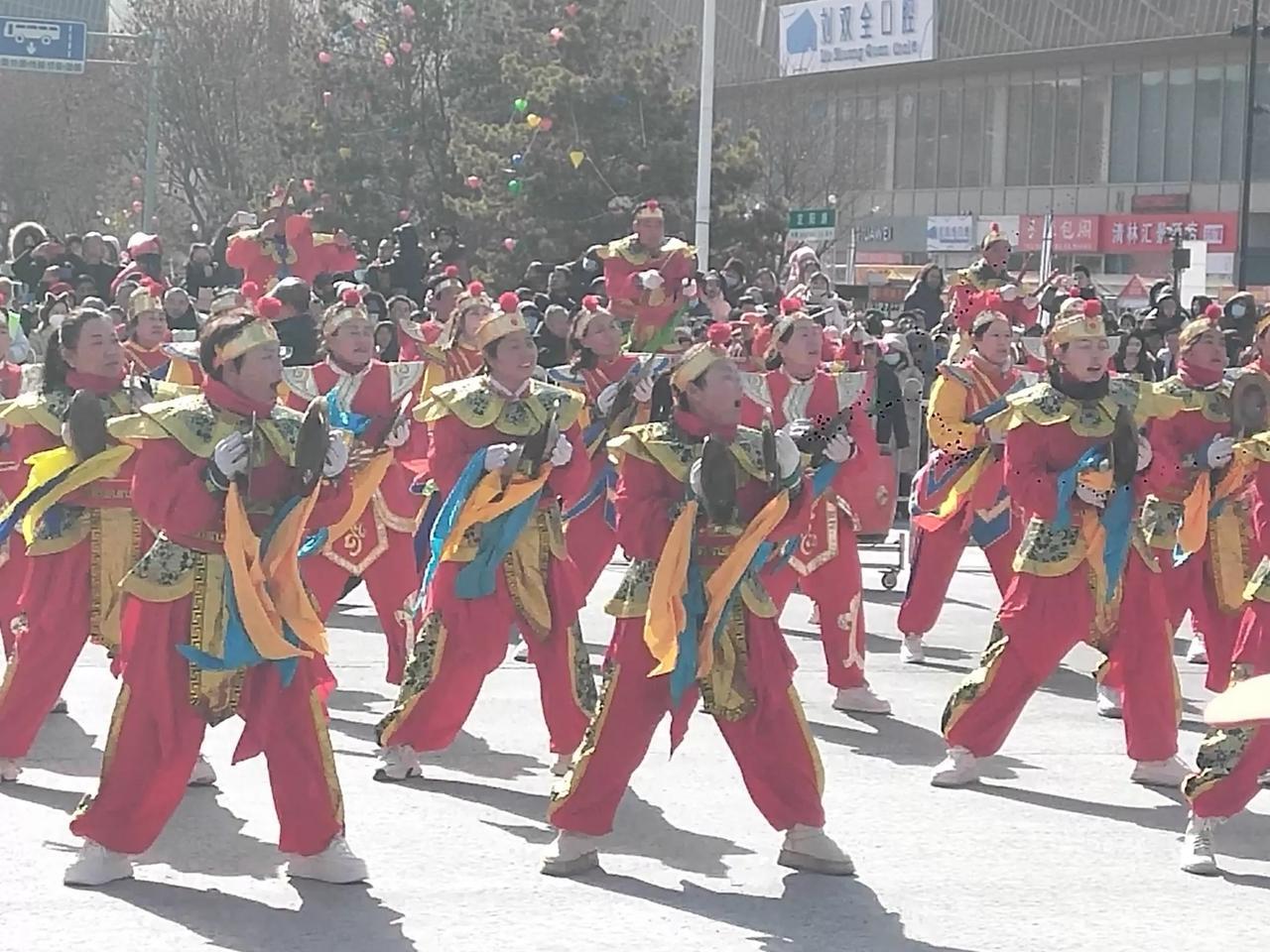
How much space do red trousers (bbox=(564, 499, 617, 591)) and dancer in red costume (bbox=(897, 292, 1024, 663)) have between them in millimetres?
1475

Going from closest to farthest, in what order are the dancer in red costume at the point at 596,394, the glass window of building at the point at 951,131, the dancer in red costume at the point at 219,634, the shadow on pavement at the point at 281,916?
the shadow on pavement at the point at 281,916 < the dancer in red costume at the point at 219,634 < the dancer in red costume at the point at 596,394 < the glass window of building at the point at 951,131

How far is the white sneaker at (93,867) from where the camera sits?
6.20 metres

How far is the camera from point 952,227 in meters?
51.0

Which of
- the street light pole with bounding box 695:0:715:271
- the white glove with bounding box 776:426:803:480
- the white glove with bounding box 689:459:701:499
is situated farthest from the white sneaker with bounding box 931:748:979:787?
the street light pole with bounding box 695:0:715:271

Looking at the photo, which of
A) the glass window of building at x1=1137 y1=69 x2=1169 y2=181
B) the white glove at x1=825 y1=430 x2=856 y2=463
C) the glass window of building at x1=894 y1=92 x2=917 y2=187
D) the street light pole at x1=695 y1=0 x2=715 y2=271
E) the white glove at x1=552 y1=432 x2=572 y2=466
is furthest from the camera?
the glass window of building at x1=894 y1=92 x2=917 y2=187

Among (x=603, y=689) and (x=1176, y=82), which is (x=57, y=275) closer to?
(x=603, y=689)

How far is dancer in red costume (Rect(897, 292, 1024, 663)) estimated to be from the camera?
9680mm

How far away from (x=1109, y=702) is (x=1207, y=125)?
1525 inches

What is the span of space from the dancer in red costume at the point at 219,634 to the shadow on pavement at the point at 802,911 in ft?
2.87

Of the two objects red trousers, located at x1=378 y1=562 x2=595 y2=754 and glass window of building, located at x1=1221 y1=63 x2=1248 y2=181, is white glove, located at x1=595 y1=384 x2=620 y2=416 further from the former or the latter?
glass window of building, located at x1=1221 y1=63 x2=1248 y2=181

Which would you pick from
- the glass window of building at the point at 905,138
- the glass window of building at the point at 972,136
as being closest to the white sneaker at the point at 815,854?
the glass window of building at the point at 972,136

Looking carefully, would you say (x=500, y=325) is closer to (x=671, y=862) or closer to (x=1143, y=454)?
(x=671, y=862)

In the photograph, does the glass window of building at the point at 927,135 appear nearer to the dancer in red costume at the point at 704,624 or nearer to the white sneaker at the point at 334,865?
the dancer in red costume at the point at 704,624

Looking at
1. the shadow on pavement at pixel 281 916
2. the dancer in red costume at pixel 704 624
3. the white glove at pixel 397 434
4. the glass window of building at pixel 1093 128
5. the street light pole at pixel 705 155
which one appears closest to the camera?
the shadow on pavement at pixel 281 916
